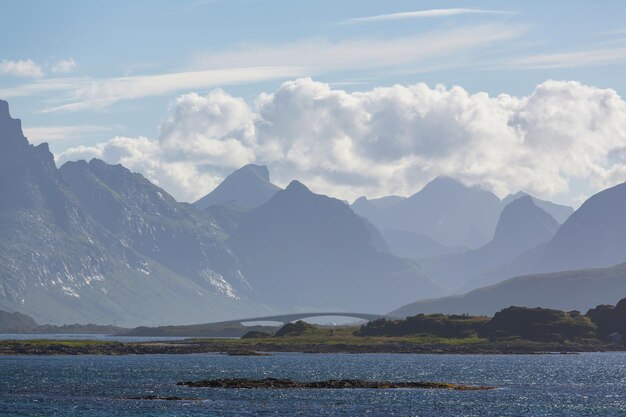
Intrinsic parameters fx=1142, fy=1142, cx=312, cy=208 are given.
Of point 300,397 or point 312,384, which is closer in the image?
point 300,397

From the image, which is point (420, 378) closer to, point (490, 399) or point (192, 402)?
point (490, 399)

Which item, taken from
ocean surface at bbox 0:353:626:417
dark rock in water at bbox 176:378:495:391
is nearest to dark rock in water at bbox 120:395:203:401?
ocean surface at bbox 0:353:626:417

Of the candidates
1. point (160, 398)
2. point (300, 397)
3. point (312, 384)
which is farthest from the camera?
point (312, 384)

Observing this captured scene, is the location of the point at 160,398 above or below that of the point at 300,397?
above

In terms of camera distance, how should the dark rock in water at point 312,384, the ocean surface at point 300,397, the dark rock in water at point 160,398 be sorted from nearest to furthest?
the ocean surface at point 300,397, the dark rock in water at point 160,398, the dark rock in water at point 312,384

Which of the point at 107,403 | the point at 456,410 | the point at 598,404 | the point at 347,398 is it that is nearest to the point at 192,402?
the point at 107,403

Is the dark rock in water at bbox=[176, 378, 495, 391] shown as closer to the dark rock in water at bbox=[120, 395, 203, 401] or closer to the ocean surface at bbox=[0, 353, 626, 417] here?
the ocean surface at bbox=[0, 353, 626, 417]

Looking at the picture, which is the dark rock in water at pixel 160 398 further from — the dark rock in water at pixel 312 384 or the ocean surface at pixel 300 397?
the dark rock in water at pixel 312 384

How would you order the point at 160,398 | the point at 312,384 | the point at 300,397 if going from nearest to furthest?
the point at 160,398, the point at 300,397, the point at 312,384

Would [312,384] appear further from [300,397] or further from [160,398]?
[160,398]

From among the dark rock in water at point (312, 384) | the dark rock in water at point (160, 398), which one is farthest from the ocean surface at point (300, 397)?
the dark rock in water at point (312, 384)

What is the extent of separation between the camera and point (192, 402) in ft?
430

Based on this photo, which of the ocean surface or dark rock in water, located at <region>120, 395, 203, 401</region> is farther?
dark rock in water, located at <region>120, 395, 203, 401</region>

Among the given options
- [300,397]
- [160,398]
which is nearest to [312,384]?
[300,397]
